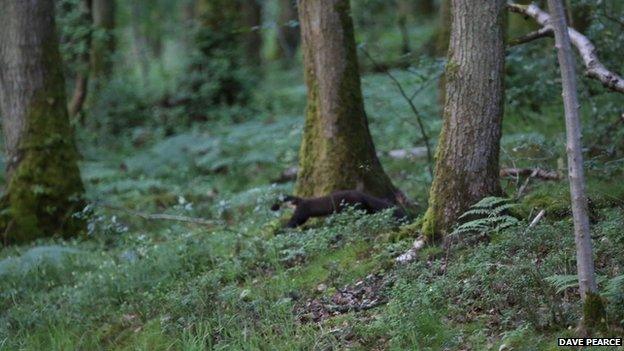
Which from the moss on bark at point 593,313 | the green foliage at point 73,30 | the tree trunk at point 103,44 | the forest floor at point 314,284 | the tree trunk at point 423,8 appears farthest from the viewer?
the tree trunk at point 423,8

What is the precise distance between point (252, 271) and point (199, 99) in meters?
12.4

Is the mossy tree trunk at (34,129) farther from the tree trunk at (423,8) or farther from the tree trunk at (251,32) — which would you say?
the tree trunk at (423,8)

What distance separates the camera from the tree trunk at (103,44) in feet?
61.6

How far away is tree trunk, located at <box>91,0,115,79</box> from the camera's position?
1877 centimetres

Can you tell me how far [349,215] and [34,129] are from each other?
503 centimetres

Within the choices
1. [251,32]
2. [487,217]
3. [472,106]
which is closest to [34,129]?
[472,106]

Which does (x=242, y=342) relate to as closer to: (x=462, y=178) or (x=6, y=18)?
(x=462, y=178)

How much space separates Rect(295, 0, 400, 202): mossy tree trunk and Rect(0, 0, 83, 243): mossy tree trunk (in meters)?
3.62

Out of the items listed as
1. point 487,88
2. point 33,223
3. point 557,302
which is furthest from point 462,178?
point 33,223

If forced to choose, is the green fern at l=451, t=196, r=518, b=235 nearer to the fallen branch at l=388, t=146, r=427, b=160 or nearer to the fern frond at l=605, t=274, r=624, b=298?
the fern frond at l=605, t=274, r=624, b=298

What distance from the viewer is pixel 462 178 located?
6.83m

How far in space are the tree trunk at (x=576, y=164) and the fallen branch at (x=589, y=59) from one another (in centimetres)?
271

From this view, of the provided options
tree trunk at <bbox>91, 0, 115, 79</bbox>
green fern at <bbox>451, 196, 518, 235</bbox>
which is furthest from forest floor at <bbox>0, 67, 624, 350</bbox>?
tree trunk at <bbox>91, 0, 115, 79</bbox>

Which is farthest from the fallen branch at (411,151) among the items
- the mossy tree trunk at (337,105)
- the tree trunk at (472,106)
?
the tree trunk at (472,106)
